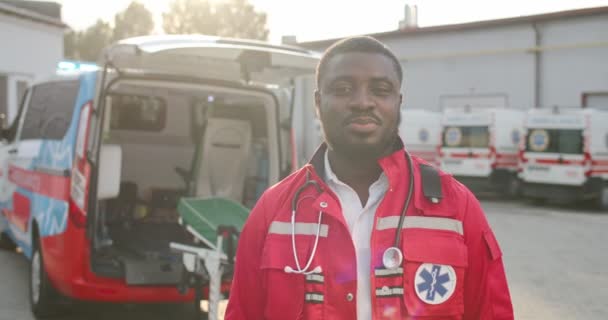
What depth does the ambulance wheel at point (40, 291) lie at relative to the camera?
5.97 metres

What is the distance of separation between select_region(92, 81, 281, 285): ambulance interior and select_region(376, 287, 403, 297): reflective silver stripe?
3.97 metres

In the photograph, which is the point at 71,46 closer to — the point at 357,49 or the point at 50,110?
the point at 50,110

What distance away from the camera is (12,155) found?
7.56 metres

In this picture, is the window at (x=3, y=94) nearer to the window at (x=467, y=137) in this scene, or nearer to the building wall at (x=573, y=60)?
the window at (x=467, y=137)

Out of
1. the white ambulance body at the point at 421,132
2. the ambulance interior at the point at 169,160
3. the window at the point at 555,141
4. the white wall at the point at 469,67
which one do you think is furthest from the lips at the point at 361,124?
the white wall at the point at 469,67

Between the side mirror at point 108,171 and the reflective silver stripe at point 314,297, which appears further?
the side mirror at point 108,171

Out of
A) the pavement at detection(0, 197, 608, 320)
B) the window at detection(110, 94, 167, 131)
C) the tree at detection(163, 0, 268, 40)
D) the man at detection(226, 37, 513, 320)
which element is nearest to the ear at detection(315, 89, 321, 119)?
the man at detection(226, 37, 513, 320)

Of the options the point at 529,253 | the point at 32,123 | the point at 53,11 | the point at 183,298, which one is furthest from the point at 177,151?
the point at 53,11

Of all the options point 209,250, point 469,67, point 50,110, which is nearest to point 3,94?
point 469,67

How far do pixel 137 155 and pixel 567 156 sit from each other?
12.3 metres

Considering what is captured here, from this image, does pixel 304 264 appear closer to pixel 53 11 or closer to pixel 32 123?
pixel 32 123

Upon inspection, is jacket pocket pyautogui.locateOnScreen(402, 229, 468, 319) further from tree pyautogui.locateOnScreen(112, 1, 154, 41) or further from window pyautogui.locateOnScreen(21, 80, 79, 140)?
tree pyautogui.locateOnScreen(112, 1, 154, 41)

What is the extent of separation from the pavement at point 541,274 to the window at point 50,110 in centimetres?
153

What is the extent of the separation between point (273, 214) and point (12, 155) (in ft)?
20.6
